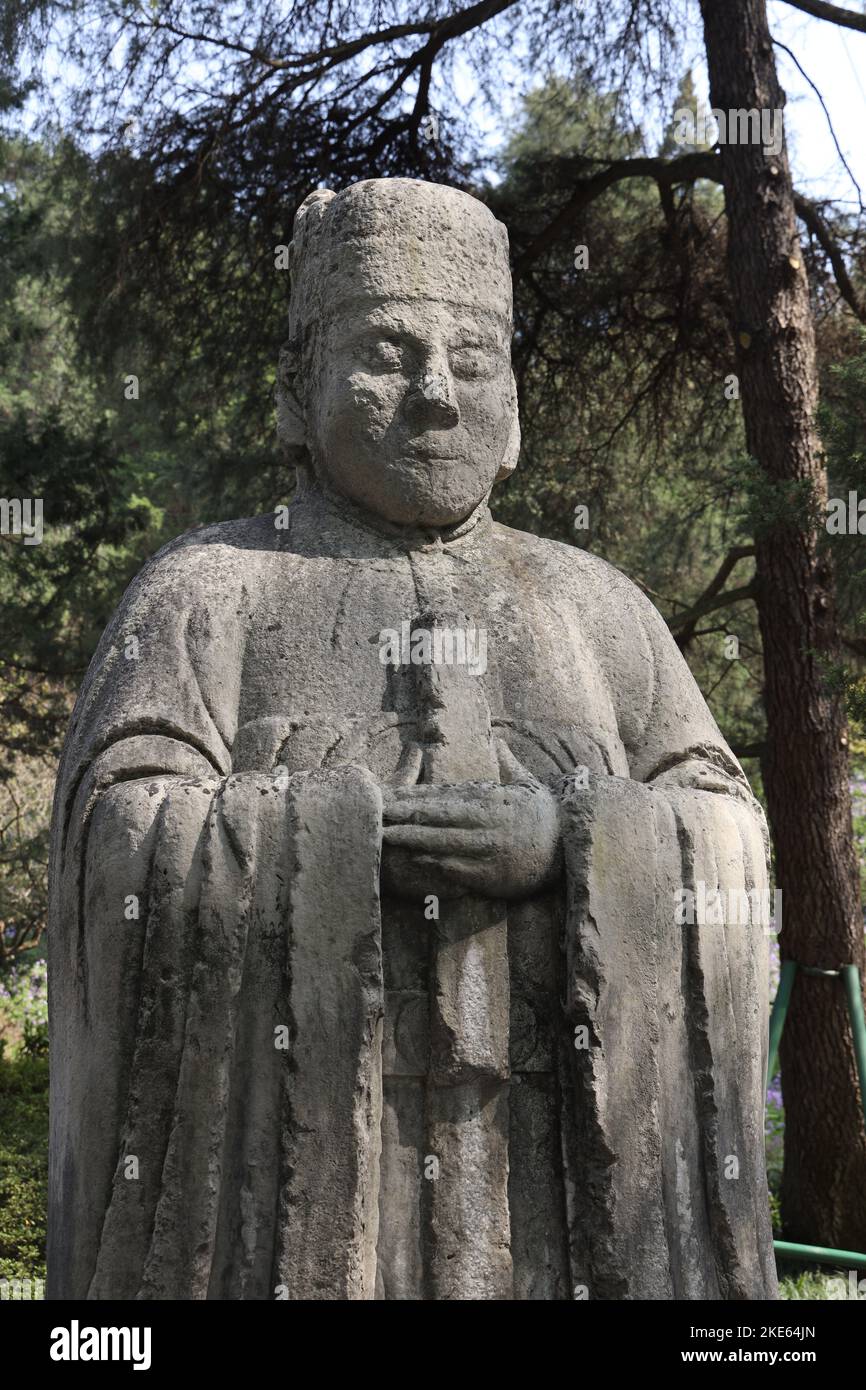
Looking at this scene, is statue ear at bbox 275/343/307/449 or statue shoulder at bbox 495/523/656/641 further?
statue ear at bbox 275/343/307/449

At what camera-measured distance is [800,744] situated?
24.5 feet

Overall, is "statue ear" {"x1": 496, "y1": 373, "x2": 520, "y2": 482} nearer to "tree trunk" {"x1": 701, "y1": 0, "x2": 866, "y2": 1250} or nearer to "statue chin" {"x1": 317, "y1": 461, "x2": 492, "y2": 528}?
"statue chin" {"x1": 317, "y1": 461, "x2": 492, "y2": 528}

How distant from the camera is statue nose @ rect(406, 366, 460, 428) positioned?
3.38 meters

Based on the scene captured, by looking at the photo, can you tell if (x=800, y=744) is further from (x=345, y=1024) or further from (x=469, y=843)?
(x=345, y=1024)

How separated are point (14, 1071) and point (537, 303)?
572 cm

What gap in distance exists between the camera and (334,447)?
3508 mm

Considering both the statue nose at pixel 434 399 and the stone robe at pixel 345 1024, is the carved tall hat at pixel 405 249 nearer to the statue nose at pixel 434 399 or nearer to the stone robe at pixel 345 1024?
the statue nose at pixel 434 399

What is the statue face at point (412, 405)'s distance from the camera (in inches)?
134

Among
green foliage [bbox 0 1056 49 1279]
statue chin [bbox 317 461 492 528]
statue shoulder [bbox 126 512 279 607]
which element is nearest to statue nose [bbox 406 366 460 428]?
statue chin [bbox 317 461 492 528]

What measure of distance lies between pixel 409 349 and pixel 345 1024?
4.72ft

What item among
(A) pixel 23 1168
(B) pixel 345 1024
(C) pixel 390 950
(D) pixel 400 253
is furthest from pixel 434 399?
(A) pixel 23 1168

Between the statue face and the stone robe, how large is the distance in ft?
1.38

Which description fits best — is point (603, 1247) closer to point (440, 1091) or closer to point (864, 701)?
point (440, 1091)

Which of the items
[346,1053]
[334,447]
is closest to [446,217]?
[334,447]
